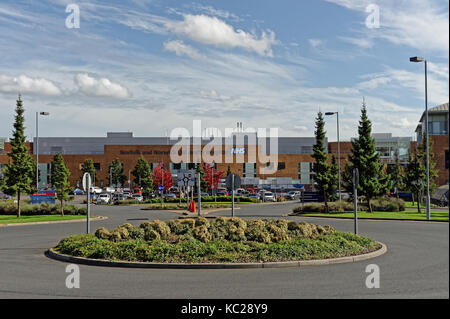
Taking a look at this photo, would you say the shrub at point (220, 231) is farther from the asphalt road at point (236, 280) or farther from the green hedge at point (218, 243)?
the asphalt road at point (236, 280)

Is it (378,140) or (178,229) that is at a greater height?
(378,140)

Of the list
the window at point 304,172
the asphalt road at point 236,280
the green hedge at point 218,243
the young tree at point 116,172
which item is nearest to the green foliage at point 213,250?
the green hedge at point 218,243

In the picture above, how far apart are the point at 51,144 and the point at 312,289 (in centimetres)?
11548

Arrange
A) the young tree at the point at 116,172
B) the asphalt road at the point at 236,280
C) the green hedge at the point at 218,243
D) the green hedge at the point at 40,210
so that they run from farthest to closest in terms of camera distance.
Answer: the young tree at the point at 116,172
the green hedge at the point at 40,210
the green hedge at the point at 218,243
the asphalt road at the point at 236,280

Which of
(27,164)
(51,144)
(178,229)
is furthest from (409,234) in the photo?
(51,144)

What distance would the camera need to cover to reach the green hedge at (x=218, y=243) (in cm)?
1316

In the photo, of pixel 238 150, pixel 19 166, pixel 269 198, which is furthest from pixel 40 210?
pixel 238 150

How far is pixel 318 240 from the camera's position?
14.7m

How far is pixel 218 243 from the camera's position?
47.0ft

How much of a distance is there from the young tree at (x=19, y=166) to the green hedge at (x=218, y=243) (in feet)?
64.8

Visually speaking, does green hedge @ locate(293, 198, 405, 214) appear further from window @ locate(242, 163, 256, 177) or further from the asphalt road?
window @ locate(242, 163, 256, 177)

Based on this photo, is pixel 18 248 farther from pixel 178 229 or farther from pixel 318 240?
pixel 318 240

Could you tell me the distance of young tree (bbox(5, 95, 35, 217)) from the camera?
3362cm
